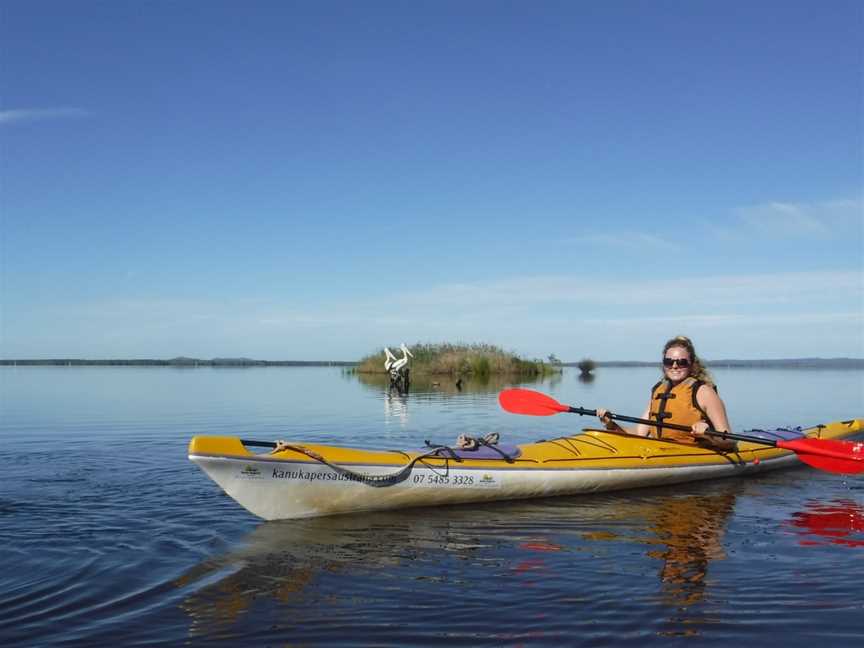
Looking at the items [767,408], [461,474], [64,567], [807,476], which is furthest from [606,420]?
[767,408]

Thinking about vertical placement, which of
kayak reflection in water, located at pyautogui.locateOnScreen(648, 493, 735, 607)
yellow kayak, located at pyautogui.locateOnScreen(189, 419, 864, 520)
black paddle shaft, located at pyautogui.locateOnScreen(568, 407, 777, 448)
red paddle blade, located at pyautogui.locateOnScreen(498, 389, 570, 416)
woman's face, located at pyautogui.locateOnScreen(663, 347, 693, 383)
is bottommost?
kayak reflection in water, located at pyautogui.locateOnScreen(648, 493, 735, 607)

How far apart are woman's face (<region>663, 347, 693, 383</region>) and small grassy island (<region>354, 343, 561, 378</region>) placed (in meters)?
27.1

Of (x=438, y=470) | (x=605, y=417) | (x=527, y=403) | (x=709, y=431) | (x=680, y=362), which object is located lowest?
(x=438, y=470)

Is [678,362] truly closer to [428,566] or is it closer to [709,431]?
[709,431]

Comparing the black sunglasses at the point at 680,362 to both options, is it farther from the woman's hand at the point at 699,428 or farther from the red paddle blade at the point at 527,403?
the red paddle blade at the point at 527,403

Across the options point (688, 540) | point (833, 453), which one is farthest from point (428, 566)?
point (833, 453)

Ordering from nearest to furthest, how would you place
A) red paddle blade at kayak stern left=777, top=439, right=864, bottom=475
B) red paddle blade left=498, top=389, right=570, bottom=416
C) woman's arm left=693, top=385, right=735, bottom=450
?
red paddle blade at kayak stern left=777, top=439, right=864, bottom=475, woman's arm left=693, top=385, right=735, bottom=450, red paddle blade left=498, top=389, right=570, bottom=416

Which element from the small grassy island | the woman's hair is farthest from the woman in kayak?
the small grassy island

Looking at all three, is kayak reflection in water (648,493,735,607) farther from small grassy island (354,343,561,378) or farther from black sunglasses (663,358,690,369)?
small grassy island (354,343,561,378)

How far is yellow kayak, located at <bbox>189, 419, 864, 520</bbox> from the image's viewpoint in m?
6.27

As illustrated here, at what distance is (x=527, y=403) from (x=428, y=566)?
4043mm

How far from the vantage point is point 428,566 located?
538cm

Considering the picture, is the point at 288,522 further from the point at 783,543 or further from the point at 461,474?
the point at 783,543

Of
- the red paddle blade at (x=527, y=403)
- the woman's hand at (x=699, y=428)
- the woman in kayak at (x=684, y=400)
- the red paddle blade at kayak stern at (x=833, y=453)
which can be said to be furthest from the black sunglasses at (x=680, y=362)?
the red paddle blade at (x=527, y=403)
